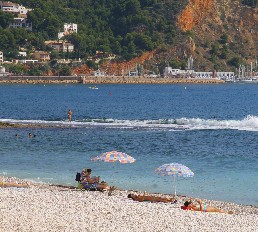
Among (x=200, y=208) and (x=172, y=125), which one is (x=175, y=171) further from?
(x=172, y=125)

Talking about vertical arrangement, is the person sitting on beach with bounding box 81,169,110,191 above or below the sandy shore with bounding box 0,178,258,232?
below

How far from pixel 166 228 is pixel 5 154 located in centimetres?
2244

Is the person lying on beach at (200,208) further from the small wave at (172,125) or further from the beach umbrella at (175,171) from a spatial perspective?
the small wave at (172,125)

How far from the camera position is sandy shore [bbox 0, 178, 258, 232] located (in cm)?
2033

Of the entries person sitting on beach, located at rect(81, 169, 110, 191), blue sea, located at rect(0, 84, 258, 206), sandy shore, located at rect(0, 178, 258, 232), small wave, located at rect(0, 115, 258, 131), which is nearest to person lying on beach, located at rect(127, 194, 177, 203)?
sandy shore, located at rect(0, 178, 258, 232)

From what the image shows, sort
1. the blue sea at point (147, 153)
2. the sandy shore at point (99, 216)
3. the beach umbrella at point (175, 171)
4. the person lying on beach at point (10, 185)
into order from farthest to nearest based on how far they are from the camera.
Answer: the blue sea at point (147, 153) < the person lying on beach at point (10, 185) < the beach umbrella at point (175, 171) < the sandy shore at point (99, 216)

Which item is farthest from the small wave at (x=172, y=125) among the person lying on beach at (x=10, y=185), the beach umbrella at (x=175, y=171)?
the beach umbrella at (x=175, y=171)

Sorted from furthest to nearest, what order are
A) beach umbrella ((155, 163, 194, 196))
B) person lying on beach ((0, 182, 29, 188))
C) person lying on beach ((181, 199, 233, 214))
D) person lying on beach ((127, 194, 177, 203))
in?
person lying on beach ((0, 182, 29, 188)) < beach umbrella ((155, 163, 194, 196)) < person lying on beach ((127, 194, 177, 203)) < person lying on beach ((181, 199, 233, 214))

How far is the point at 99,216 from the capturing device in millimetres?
21547

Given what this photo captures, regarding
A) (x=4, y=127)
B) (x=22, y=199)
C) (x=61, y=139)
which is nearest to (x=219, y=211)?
(x=22, y=199)

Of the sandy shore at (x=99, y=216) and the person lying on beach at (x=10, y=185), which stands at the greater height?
the sandy shore at (x=99, y=216)

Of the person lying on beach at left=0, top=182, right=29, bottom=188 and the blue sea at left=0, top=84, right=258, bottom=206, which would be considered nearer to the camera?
the person lying on beach at left=0, top=182, right=29, bottom=188

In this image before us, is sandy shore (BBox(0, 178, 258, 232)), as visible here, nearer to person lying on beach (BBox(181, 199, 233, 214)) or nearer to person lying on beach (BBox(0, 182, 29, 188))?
person lying on beach (BBox(181, 199, 233, 214))

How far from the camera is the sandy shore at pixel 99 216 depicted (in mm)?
20328
